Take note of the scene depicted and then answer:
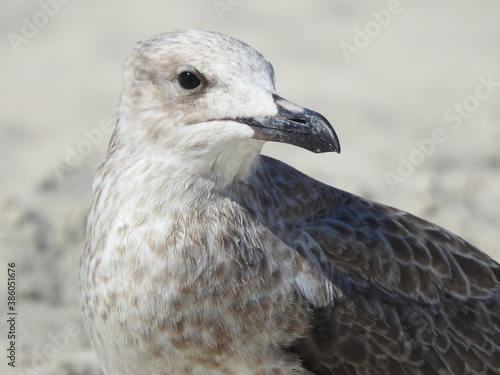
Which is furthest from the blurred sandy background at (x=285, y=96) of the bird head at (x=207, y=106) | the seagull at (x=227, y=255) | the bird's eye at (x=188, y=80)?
Result: the bird's eye at (x=188, y=80)

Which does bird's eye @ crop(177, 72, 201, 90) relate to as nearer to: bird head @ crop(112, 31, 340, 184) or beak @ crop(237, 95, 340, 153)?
bird head @ crop(112, 31, 340, 184)

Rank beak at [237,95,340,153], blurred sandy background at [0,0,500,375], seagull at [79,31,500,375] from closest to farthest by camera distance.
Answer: beak at [237,95,340,153] → seagull at [79,31,500,375] → blurred sandy background at [0,0,500,375]

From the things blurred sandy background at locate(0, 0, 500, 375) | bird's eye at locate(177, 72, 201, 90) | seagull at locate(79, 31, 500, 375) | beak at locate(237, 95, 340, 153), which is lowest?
seagull at locate(79, 31, 500, 375)

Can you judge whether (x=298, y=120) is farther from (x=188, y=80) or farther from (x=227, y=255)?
(x=227, y=255)

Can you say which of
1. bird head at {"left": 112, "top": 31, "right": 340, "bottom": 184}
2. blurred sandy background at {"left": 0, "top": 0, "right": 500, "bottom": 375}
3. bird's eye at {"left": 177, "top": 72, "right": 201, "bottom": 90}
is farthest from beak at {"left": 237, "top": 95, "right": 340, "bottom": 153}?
blurred sandy background at {"left": 0, "top": 0, "right": 500, "bottom": 375}

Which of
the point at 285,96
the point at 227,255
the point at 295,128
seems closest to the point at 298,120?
the point at 295,128

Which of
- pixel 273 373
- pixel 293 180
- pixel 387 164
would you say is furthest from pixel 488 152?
pixel 273 373

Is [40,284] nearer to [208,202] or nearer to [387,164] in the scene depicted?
[208,202]
